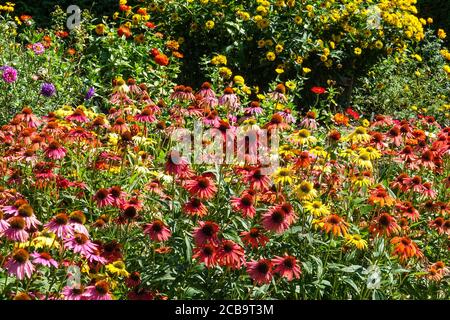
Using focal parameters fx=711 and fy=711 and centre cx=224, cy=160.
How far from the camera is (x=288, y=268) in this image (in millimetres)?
2531

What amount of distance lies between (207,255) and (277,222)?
0.31 meters

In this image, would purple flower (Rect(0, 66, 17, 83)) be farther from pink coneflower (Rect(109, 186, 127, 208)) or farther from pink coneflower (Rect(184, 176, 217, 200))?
pink coneflower (Rect(184, 176, 217, 200))

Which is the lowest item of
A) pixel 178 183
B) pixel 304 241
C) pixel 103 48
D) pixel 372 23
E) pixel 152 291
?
pixel 152 291

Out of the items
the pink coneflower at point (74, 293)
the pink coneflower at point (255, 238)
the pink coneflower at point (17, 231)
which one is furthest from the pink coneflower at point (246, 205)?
the pink coneflower at point (17, 231)

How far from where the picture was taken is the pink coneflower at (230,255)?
2447 mm

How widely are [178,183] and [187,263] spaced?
558mm

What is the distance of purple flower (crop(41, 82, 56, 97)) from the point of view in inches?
173

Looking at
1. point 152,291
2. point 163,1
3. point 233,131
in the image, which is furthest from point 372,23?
point 152,291

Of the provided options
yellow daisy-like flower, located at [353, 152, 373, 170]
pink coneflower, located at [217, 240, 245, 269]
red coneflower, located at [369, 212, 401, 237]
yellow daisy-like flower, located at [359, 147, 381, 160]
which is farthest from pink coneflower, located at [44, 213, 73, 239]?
yellow daisy-like flower, located at [359, 147, 381, 160]

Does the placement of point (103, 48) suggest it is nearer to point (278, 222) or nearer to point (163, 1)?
point (163, 1)

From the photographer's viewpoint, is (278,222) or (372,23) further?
(372,23)

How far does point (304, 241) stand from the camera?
2832mm

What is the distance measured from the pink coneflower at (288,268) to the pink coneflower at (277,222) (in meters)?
0.11

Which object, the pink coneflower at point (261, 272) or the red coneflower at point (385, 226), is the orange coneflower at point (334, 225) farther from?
the pink coneflower at point (261, 272)
